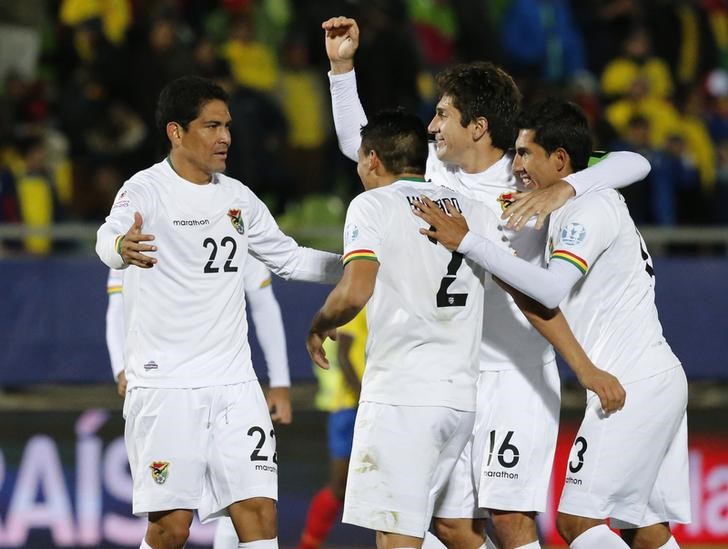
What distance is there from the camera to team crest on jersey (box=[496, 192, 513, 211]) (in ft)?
20.3

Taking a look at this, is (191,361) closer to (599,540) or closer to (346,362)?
(599,540)

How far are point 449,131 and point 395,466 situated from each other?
1.52 meters

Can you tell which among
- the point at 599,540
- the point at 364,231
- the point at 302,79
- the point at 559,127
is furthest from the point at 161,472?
the point at 302,79

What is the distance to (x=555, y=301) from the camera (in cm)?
550

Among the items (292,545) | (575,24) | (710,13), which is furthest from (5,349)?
(710,13)

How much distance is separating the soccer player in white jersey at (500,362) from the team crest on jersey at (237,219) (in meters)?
0.92

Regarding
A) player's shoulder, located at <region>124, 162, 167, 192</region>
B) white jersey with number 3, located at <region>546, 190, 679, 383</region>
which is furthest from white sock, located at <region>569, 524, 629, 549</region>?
player's shoulder, located at <region>124, 162, 167, 192</region>

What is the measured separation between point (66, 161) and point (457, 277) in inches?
272

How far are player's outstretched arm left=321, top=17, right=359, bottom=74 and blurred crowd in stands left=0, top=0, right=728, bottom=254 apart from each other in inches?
163

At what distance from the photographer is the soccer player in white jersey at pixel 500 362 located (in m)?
5.96

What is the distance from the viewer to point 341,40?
21.2 feet

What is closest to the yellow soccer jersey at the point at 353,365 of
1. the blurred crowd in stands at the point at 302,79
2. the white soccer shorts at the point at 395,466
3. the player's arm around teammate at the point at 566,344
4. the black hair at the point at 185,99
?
the black hair at the point at 185,99

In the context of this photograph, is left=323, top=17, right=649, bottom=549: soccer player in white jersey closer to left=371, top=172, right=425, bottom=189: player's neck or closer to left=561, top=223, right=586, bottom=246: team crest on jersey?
left=561, top=223, right=586, bottom=246: team crest on jersey

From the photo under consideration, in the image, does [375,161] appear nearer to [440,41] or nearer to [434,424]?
[434,424]
